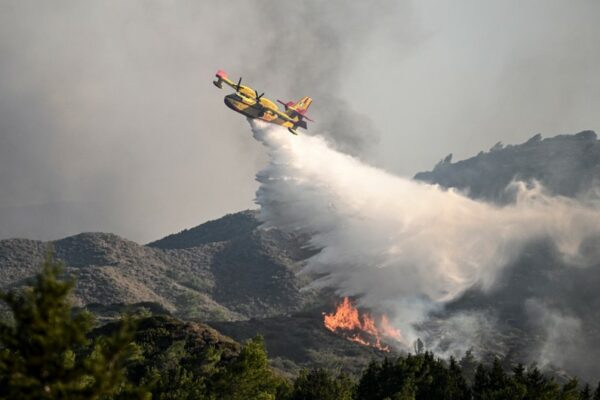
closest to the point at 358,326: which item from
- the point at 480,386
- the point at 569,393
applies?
the point at 480,386

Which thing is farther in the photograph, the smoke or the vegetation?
the smoke

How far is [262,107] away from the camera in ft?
376

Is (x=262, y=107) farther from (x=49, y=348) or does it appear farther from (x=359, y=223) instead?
(x=49, y=348)

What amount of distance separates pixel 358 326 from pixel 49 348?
535 ft

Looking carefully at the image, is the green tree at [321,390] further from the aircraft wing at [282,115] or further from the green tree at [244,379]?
the aircraft wing at [282,115]

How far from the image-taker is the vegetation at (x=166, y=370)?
21.0 meters

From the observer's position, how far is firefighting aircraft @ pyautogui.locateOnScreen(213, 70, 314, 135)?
358 ft

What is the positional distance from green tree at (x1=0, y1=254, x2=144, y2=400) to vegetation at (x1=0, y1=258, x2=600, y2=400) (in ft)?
0.10

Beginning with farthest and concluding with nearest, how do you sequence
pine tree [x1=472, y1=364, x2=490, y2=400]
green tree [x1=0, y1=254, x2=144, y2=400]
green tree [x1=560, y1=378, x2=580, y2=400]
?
1. pine tree [x1=472, y1=364, x2=490, y2=400]
2. green tree [x1=560, y1=378, x2=580, y2=400]
3. green tree [x1=0, y1=254, x2=144, y2=400]

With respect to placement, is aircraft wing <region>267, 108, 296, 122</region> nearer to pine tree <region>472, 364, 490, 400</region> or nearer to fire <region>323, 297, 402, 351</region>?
pine tree <region>472, 364, 490, 400</region>

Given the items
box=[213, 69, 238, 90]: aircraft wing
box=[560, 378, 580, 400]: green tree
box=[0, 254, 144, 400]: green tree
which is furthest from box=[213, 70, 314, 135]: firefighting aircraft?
box=[0, 254, 144, 400]: green tree

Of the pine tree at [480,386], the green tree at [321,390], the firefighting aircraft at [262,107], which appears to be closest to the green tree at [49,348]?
the green tree at [321,390]

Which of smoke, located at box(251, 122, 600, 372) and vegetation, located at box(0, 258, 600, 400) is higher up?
smoke, located at box(251, 122, 600, 372)

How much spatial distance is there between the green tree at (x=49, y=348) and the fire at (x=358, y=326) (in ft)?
511
